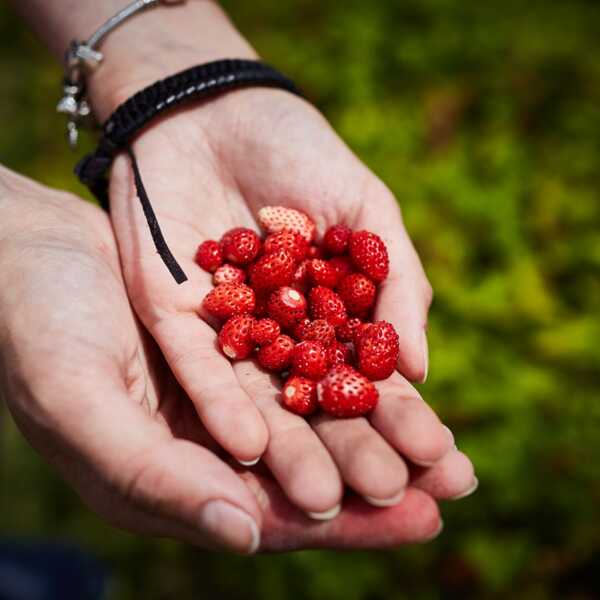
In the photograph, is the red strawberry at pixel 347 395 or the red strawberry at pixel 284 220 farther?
the red strawberry at pixel 284 220

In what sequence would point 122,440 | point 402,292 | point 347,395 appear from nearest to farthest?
point 122,440, point 347,395, point 402,292

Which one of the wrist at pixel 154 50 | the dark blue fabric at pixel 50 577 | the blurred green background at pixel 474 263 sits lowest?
the dark blue fabric at pixel 50 577

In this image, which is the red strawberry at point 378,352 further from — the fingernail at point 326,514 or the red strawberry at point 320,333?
the fingernail at point 326,514

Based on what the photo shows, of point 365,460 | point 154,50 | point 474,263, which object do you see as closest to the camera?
point 365,460

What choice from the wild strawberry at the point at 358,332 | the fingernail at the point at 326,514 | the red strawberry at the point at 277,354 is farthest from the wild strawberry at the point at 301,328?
the fingernail at the point at 326,514

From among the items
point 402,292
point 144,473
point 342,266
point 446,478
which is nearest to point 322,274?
point 342,266

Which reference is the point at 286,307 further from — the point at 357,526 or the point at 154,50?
the point at 154,50

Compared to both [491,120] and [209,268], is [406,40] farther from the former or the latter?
[209,268]
